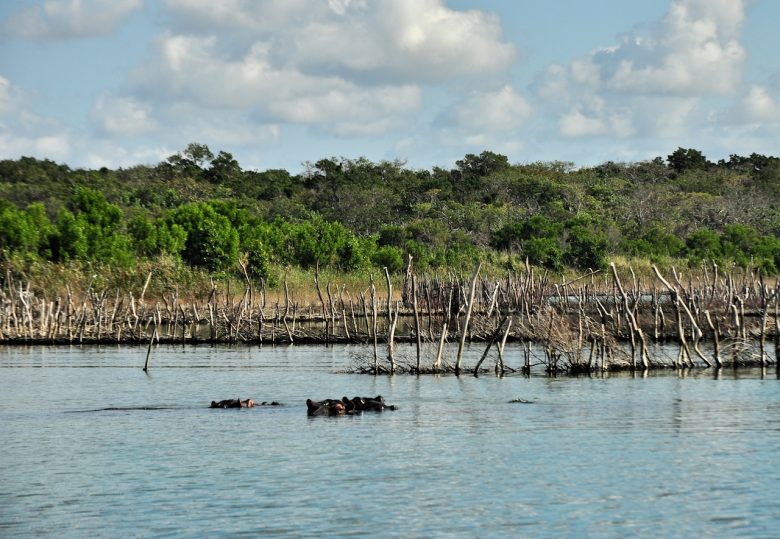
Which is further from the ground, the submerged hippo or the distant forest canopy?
the distant forest canopy

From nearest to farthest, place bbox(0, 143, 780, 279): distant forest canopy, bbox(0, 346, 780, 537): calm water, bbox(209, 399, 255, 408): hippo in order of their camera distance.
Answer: bbox(0, 346, 780, 537): calm water < bbox(209, 399, 255, 408): hippo < bbox(0, 143, 780, 279): distant forest canopy

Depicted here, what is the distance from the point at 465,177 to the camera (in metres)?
99.6

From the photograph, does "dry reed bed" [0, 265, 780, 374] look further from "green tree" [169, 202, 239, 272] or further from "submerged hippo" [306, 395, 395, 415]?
"submerged hippo" [306, 395, 395, 415]

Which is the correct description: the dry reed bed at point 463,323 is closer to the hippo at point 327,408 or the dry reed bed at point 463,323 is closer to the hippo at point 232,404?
the hippo at point 232,404

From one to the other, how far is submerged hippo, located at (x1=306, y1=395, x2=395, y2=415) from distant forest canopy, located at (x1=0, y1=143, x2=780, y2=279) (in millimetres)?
28233

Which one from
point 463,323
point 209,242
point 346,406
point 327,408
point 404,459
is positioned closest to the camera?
point 404,459

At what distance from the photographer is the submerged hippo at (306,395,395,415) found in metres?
24.4

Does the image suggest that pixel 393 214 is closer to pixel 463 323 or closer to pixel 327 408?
pixel 463 323

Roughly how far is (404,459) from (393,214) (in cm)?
6836

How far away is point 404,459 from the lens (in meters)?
19.4

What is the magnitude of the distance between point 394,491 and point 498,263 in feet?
168

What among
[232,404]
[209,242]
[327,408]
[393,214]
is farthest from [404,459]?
[393,214]

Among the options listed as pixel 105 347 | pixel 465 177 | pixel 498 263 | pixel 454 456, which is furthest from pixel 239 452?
pixel 465 177

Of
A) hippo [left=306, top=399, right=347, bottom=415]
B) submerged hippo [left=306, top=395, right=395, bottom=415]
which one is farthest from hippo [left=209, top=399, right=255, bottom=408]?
hippo [left=306, top=399, right=347, bottom=415]
